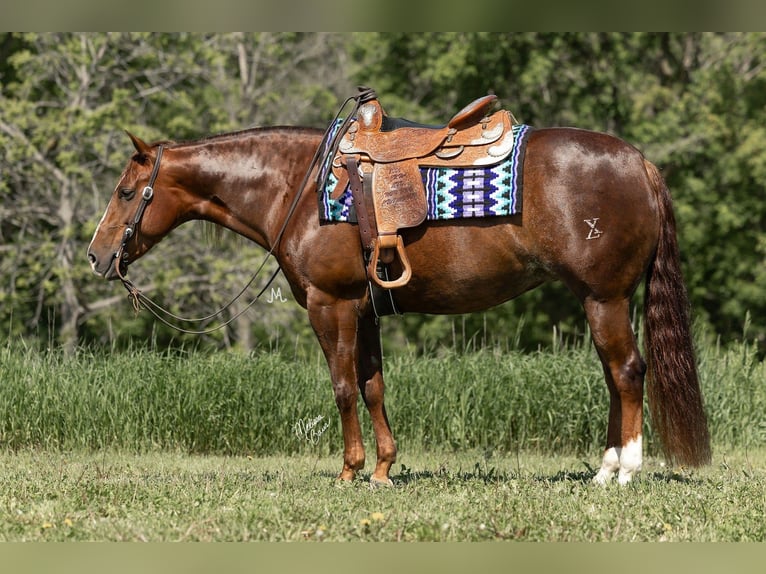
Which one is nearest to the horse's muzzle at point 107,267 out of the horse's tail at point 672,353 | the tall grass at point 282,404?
the tall grass at point 282,404

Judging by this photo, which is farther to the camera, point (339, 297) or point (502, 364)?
point (502, 364)

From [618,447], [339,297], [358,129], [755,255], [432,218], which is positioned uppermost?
[358,129]

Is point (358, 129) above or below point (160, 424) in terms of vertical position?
above

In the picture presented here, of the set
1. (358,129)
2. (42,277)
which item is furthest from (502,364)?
(42,277)

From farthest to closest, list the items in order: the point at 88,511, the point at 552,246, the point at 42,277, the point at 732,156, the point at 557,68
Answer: the point at 557,68 < the point at 732,156 < the point at 42,277 < the point at 552,246 < the point at 88,511

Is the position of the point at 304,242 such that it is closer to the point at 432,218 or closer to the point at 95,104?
the point at 432,218

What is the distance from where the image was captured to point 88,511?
529 centimetres

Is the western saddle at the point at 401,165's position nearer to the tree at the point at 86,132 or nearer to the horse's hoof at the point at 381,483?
the horse's hoof at the point at 381,483

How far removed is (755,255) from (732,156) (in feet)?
6.78

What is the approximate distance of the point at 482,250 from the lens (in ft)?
20.0

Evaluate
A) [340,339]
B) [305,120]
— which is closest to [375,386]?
[340,339]

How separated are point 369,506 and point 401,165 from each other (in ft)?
6.67

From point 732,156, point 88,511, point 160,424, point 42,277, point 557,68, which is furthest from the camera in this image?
point 557,68

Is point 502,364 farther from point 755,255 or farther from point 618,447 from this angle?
point 755,255
